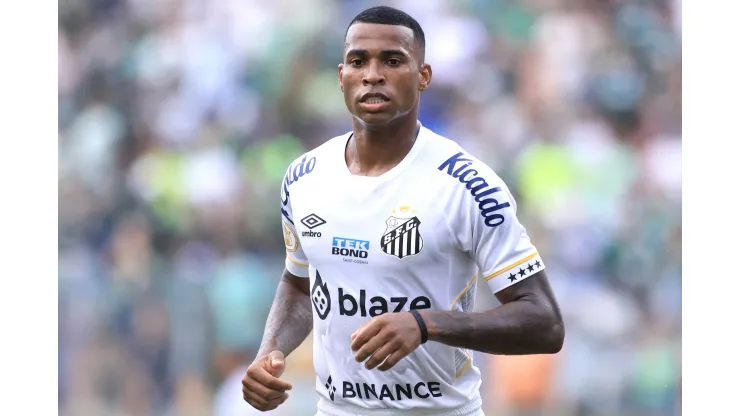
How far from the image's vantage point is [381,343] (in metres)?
3.10

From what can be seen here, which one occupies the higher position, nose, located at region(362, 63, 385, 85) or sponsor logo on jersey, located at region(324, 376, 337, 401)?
nose, located at region(362, 63, 385, 85)

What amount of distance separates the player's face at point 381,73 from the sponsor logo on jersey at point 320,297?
2.20ft

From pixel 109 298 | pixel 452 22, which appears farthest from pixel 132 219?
pixel 452 22

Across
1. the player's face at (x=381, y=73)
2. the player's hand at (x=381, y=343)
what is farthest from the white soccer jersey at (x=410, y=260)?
the player's hand at (x=381, y=343)

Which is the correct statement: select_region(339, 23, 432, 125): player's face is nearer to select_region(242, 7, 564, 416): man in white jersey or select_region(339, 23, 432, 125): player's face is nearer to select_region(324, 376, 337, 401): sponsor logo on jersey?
select_region(242, 7, 564, 416): man in white jersey

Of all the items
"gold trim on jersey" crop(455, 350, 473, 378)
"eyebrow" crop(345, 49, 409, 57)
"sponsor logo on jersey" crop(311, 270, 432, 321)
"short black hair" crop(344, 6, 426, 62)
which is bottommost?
"gold trim on jersey" crop(455, 350, 473, 378)

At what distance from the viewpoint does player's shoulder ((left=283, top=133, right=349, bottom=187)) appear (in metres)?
4.01

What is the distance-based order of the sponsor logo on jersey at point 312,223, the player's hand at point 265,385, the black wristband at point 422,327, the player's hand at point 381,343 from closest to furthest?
the player's hand at point 381,343 < the black wristband at point 422,327 < the player's hand at point 265,385 < the sponsor logo on jersey at point 312,223

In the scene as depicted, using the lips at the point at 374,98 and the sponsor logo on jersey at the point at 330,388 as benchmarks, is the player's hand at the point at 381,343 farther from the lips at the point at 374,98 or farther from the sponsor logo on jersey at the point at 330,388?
the lips at the point at 374,98

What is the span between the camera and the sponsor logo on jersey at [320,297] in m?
3.84

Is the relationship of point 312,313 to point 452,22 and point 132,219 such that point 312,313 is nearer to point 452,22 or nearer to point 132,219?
point 132,219

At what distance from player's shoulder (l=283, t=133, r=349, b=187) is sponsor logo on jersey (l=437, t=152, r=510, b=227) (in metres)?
0.52

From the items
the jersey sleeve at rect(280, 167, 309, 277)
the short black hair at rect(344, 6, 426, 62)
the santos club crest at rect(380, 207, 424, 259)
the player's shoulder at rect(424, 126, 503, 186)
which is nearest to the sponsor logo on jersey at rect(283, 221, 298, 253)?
the jersey sleeve at rect(280, 167, 309, 277)

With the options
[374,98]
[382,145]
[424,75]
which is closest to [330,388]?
[382,145]
